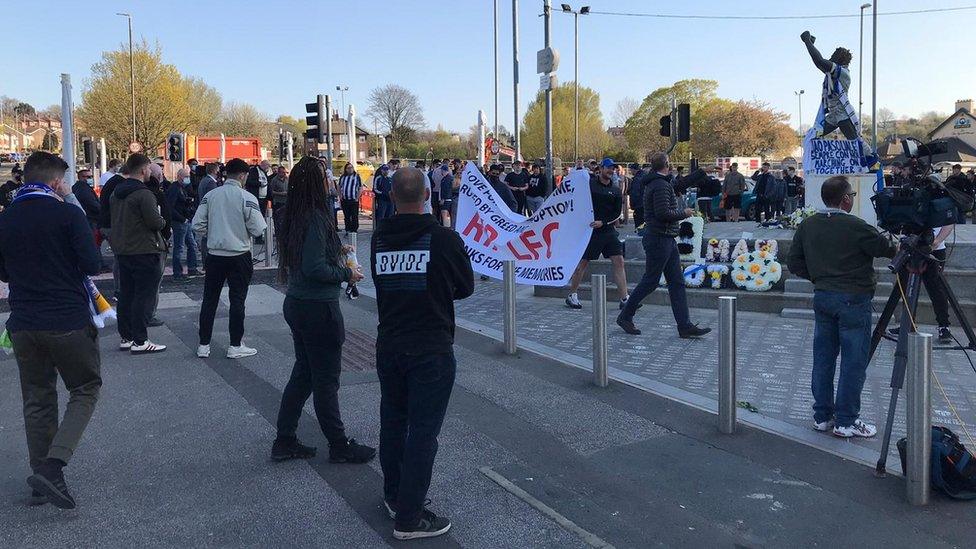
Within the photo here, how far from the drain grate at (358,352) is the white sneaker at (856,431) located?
400 cm

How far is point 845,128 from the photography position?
14.3 meters

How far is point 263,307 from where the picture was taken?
10977 mm

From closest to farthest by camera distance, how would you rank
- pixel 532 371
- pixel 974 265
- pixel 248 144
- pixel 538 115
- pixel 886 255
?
pixel 886 255 → pixel 532 371 → pixel 974 265 → pixel 248 144 → pixel 538 115

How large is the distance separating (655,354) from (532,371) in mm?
1431

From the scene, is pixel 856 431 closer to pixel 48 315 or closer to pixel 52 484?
pixel 52 484

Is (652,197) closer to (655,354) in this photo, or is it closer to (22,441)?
(655,354)

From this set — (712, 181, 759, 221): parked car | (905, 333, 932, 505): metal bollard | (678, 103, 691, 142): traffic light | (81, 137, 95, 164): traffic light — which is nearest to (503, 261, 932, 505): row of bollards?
(905, 333, 932, 505): metal bollard

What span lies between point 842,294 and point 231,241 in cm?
523

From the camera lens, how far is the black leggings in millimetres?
14234

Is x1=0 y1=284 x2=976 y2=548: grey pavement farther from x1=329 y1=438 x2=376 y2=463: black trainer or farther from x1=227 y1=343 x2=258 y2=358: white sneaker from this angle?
x1=227 y1=343 x2=258 y2=358: white sneaker

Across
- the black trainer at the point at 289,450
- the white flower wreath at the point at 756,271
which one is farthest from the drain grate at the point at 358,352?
the white flower wreath at the point at 756,271

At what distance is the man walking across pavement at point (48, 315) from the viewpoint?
14.3 feet

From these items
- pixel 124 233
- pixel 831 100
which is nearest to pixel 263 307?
pixel 124 233

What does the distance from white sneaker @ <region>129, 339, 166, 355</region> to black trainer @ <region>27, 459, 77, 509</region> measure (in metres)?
3.92
